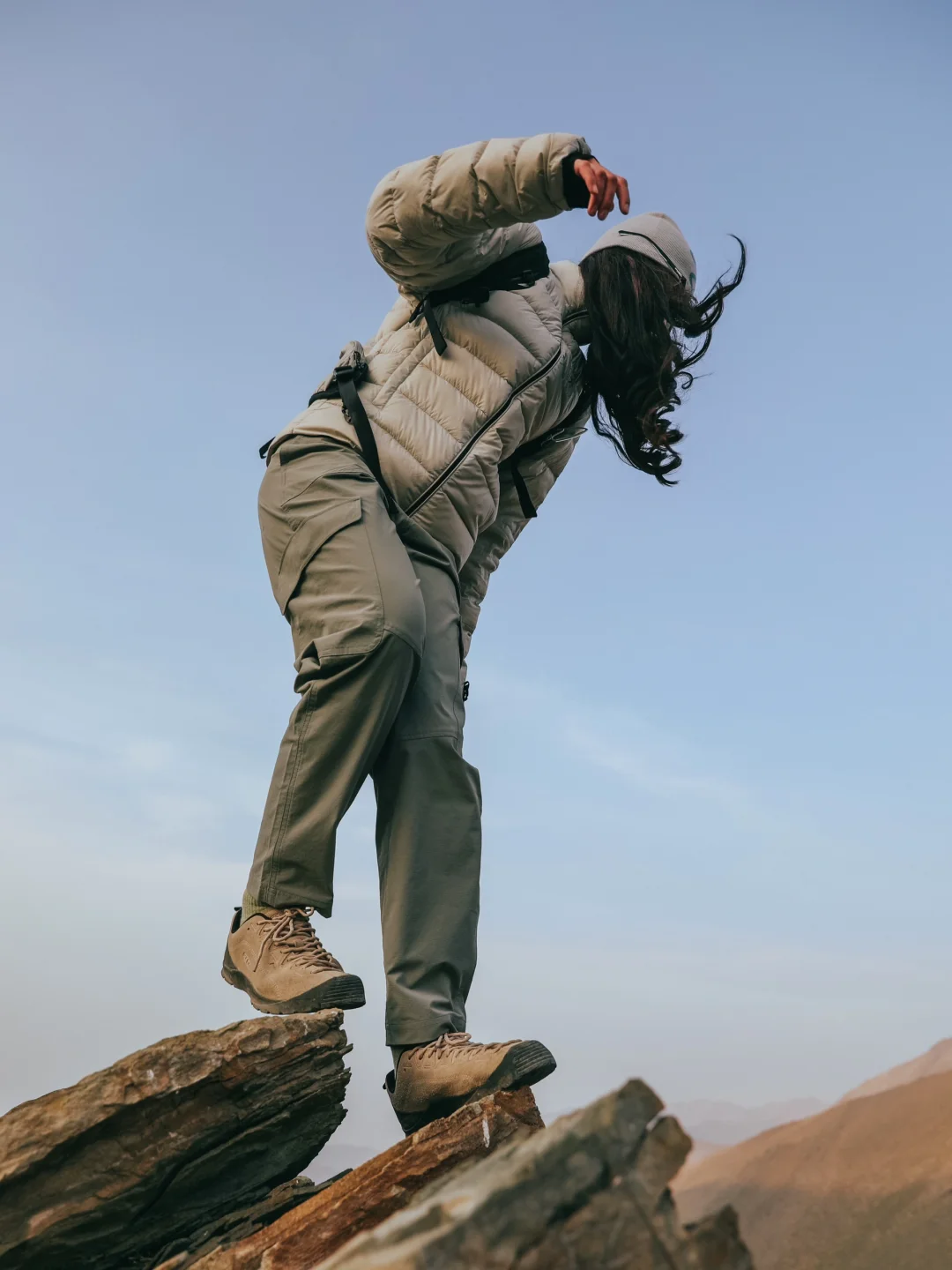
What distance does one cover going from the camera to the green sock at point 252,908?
3.71m

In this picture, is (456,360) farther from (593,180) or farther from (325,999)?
(325,999)

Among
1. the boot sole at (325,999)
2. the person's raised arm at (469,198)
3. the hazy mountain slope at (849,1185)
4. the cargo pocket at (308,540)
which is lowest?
the hazy mountain slope at (849,1185)

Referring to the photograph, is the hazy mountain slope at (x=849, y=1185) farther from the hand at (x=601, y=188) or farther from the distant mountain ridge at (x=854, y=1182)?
the hand at (x=601, y=188)

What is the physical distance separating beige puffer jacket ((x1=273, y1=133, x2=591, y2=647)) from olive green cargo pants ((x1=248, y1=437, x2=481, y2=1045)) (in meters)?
0.16

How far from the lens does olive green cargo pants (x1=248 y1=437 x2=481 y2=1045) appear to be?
12.2 ft

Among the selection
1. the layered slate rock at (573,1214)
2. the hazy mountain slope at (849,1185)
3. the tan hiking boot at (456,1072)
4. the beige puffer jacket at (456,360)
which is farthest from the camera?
the beige puffer jacket at (456,360)

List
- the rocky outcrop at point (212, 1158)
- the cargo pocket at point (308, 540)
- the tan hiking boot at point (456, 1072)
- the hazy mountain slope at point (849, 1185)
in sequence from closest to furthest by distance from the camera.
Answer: the hazy mountain slope at point (849, 1185) < the rocky outcrop at point (212, 1158) < the tan hiking boot at point (456, 1072) < the cargo pocket at point (308, 540)

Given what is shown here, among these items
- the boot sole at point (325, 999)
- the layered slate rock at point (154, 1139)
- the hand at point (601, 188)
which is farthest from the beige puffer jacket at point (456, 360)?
the layered slate rock at point (154, 1139)

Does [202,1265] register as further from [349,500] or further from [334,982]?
[349,500]

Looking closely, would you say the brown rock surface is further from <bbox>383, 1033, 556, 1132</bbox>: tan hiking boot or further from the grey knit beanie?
the grey knit beanie

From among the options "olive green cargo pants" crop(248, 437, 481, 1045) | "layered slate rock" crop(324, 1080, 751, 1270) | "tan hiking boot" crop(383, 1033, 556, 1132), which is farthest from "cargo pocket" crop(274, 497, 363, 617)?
"layered slate rock" crop(324, 1080, 751, 1270)

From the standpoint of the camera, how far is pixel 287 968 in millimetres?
3590

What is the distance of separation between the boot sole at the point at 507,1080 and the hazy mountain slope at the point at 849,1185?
55cm

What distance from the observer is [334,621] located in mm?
3793
